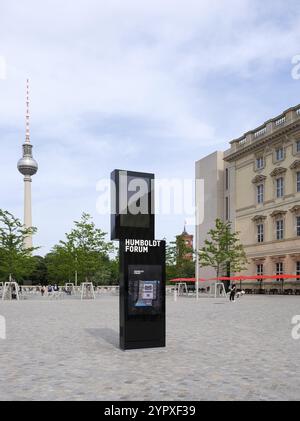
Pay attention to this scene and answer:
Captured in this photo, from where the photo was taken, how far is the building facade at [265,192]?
52344mm

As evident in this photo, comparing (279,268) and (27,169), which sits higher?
(27,169)

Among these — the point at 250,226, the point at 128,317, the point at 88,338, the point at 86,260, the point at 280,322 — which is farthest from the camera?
the point at 250,226

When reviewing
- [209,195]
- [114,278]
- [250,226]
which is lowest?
[114,278]

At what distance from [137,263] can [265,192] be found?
158 ft

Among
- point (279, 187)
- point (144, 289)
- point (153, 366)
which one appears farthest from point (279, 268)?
point (153, 366)

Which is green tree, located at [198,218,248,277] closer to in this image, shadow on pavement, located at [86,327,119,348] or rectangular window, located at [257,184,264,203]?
rectangular window, located at [257,184,264,203]

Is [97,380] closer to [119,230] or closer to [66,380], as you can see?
[66,380]

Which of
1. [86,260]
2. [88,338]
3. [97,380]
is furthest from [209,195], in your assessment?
[97,380]

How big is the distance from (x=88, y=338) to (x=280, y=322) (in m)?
Answer: 8.19

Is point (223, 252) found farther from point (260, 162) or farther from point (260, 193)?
point (260, 162)

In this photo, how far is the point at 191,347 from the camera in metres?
11.8

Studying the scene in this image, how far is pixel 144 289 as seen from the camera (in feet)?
37.8

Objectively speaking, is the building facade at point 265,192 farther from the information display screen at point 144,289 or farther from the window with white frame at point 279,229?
the information display screen at point 144,289

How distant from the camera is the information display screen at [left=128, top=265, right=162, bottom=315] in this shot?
37.3 ft
